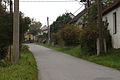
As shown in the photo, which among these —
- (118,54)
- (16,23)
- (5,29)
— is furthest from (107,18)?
(16,23)

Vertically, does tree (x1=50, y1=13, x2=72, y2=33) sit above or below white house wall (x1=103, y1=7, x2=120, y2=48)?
above

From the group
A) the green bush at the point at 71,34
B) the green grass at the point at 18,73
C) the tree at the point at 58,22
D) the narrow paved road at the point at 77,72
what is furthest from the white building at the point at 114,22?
the tree at the point at 58,22

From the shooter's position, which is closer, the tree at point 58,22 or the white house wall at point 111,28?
the white house wall at point 111,28

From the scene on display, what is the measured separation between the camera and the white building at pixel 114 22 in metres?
25.3

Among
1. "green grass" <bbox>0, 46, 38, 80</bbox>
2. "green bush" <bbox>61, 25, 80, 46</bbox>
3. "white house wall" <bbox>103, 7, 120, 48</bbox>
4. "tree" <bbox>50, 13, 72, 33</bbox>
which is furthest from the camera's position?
"tree" <bbox>50, 13, 72, 33</bbox>

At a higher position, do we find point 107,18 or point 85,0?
point 85,0

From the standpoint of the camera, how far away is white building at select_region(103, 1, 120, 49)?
25266mm

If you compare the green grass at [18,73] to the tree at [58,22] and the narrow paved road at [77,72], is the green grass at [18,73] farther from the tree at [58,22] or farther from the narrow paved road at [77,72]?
the tree at [58,22]

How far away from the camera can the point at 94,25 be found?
27.0 metres

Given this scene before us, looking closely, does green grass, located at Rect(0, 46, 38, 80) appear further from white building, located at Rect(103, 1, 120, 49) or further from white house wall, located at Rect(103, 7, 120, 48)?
white building, located at Rect(103, 1, 120, 49)

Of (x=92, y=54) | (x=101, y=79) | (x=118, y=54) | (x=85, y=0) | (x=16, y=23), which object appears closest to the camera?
(x=101, y=79)

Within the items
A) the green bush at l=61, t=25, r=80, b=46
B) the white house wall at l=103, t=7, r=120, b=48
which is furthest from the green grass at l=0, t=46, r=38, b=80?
the green bush at l=61, t=25, r=80, b=46

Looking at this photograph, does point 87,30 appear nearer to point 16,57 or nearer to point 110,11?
Result: point 110,11

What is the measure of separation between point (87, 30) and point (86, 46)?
1.52 meters
